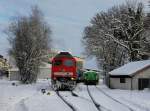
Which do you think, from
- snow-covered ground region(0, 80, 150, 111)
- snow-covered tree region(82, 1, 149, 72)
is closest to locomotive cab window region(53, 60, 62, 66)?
snow-covered ground region(0, 80, 150, 111)

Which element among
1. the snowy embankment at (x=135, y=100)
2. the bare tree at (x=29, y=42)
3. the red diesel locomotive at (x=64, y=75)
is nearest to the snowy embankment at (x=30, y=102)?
the snowy embankment at (x=135, y=100)

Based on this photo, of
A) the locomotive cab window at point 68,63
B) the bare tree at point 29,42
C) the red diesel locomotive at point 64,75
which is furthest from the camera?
the bare tree at point 29,42

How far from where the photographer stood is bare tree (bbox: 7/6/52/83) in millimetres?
74375

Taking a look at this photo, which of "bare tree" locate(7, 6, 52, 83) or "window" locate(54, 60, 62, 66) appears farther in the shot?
"bare tree" locate(7, 6, 52, 83)

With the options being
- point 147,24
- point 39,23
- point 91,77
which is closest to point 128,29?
point 147,24

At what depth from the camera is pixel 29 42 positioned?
74.4m

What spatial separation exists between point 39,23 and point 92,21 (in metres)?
16.4

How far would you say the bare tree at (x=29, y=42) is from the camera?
74.4 meters

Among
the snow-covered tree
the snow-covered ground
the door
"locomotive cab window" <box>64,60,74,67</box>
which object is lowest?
the snow-covered ground

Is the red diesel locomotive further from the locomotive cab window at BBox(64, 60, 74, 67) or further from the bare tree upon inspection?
the bare tree

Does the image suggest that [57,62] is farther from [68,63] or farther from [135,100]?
[135,100]

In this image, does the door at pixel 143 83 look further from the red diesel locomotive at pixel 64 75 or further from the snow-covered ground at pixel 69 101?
the snow-covered ground at pixel 69 101

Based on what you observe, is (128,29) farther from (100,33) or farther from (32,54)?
(32,54)

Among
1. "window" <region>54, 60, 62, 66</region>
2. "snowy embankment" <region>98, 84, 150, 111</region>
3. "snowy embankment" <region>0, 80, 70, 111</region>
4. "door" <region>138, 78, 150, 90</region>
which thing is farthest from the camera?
"door" <region>138, 78, 150, 90</region>
